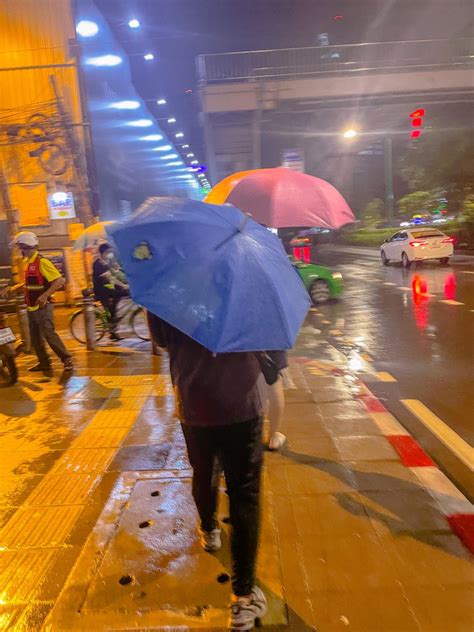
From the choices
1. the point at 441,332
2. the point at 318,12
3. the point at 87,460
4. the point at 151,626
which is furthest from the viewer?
the point at 318,12

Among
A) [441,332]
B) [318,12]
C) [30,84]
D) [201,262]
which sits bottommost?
[441,332]

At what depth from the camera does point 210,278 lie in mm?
1989

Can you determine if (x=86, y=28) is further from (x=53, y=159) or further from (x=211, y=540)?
(x=211, y=540)

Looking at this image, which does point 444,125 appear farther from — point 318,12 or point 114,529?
point 114,529

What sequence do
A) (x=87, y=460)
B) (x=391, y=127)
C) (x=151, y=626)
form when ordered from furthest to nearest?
(x=391, y=127)
(x=87, y=460)
(x=151, y=626)

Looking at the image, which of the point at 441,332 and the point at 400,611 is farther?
the point at 441,332

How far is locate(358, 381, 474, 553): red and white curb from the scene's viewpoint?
3.06 metres

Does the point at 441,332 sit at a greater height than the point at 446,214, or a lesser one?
lesser

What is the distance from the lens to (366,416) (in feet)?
16.0

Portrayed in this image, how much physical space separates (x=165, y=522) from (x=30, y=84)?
14.2m

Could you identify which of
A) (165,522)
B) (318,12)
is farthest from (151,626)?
(318,12)

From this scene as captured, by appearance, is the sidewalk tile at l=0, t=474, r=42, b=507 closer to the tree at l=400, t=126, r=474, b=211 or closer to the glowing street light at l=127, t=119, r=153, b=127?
the glowing street light at l=127, t=119, r=153, b=127

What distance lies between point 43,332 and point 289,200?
4260 mm

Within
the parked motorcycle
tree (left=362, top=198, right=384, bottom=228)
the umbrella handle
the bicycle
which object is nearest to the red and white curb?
the umbrella handle
